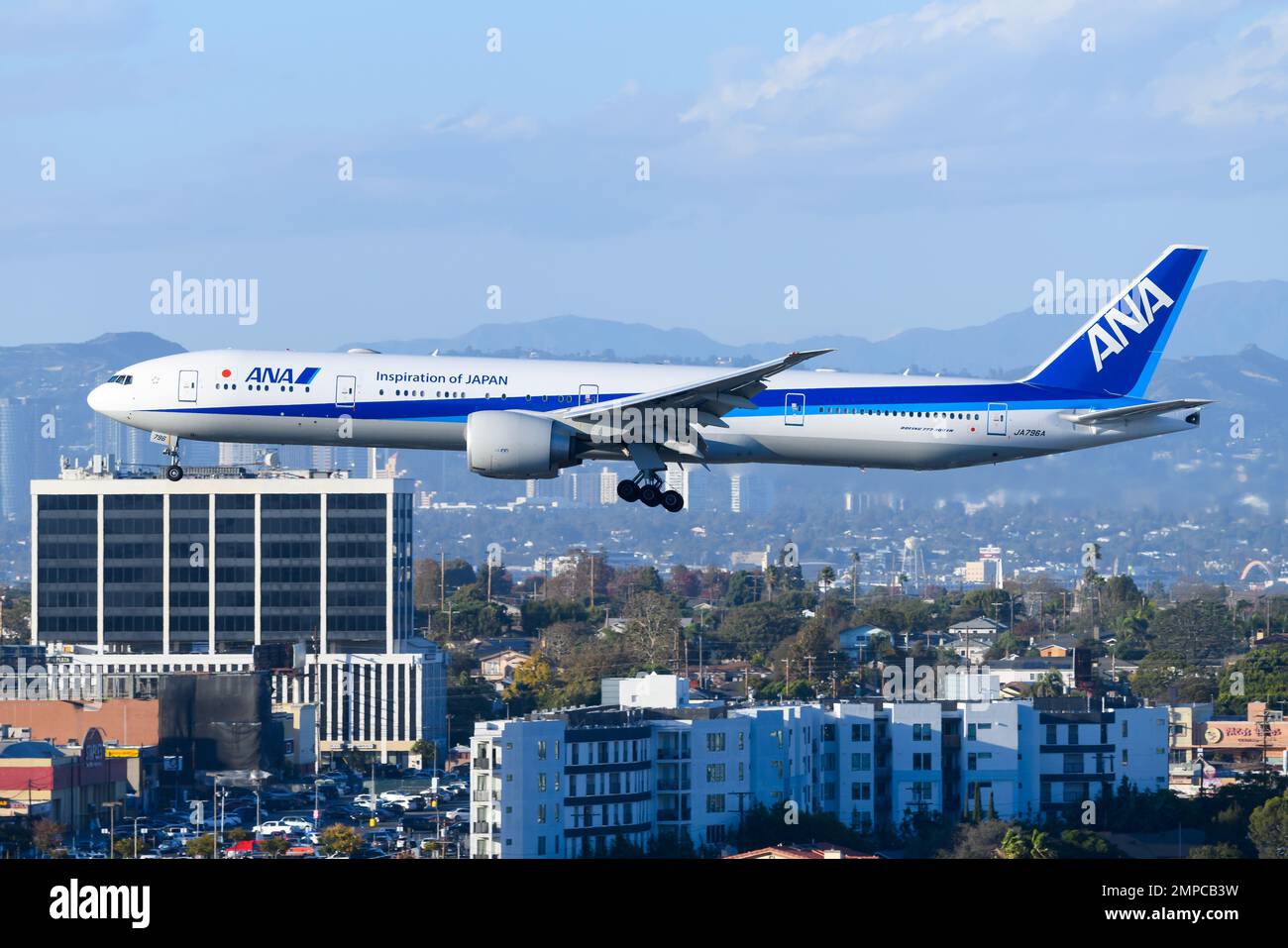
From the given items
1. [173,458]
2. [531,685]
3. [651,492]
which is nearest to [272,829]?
[173,458]

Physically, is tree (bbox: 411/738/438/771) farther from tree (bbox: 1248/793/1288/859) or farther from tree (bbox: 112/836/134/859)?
tree (bbox: 1248/793/1288/859)

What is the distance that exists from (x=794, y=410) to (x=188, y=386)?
47.1ft

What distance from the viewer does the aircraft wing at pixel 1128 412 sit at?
1788 inches

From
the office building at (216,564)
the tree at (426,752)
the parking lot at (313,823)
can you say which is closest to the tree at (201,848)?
the parking lot at (313,823)

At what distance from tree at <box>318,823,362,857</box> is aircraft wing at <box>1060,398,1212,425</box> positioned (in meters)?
32.1

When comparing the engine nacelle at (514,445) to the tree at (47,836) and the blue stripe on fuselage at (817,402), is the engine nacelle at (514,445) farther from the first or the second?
the tree at (47,836)

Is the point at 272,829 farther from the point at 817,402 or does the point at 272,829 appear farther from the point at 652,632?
the point at 652,632

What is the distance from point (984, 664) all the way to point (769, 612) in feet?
95.2

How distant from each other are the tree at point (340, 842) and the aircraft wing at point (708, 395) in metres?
28.3

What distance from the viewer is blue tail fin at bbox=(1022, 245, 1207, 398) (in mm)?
49406
